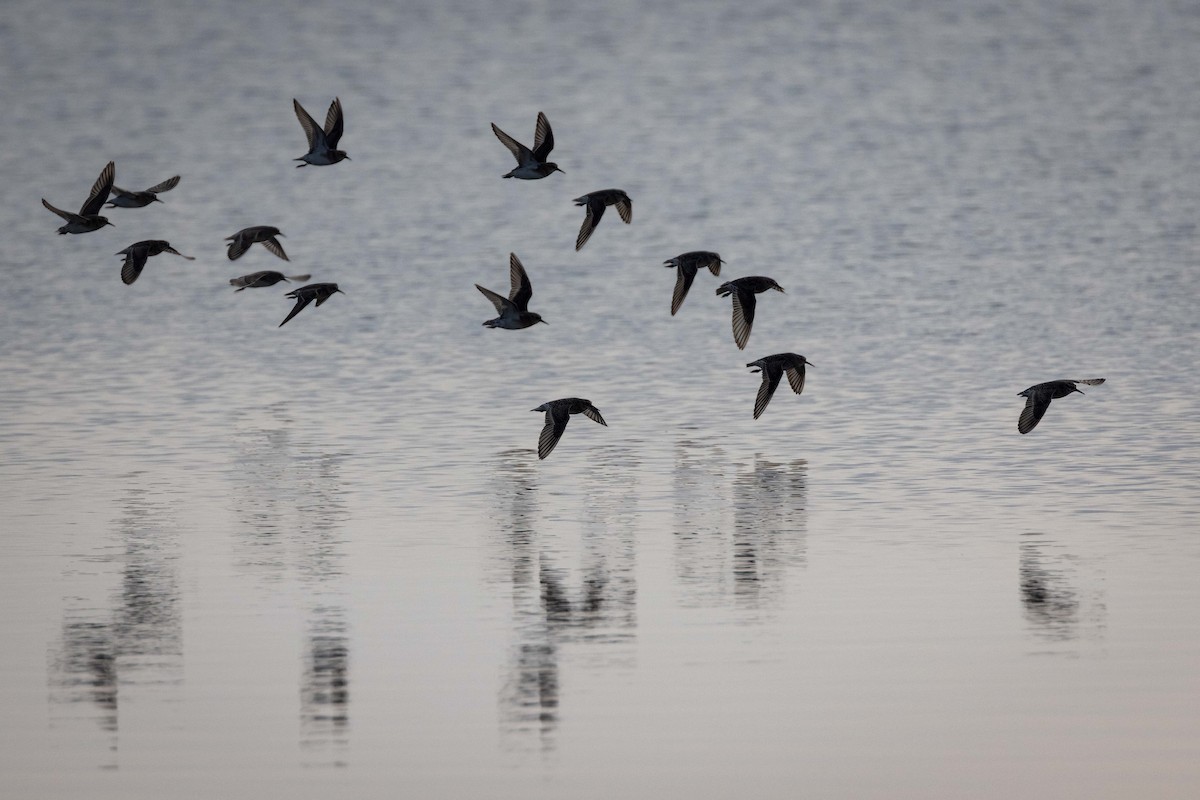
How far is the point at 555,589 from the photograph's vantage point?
1903 centimetres

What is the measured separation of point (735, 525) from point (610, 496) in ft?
6.90

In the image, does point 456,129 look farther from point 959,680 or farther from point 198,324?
point 959,680

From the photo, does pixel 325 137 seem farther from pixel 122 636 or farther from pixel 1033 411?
pixel 122 636

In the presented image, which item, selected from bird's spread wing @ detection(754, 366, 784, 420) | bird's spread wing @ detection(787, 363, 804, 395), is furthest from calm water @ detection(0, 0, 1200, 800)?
bird's spread wing @ detection(754, 366, 784, 420)

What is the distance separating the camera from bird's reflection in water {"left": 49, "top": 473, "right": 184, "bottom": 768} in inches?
620

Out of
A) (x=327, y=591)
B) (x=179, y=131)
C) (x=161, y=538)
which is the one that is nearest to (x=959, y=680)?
(x=327, y=591)

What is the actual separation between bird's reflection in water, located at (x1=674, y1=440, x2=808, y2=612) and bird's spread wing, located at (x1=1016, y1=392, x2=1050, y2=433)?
2.57 meters

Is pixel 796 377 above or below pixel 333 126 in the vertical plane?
below

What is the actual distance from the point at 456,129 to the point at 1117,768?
229 ft

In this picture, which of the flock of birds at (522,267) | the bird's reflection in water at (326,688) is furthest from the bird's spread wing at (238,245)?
the bird's reflection in water at (326,688)

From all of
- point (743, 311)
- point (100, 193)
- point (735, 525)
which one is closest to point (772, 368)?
point (743, 311)

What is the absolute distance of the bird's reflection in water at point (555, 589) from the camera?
1589 centimetres

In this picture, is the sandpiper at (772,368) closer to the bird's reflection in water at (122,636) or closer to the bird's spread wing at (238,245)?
the bird's spread wing at (238,245)

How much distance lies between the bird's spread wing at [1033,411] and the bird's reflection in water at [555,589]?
181 inches
